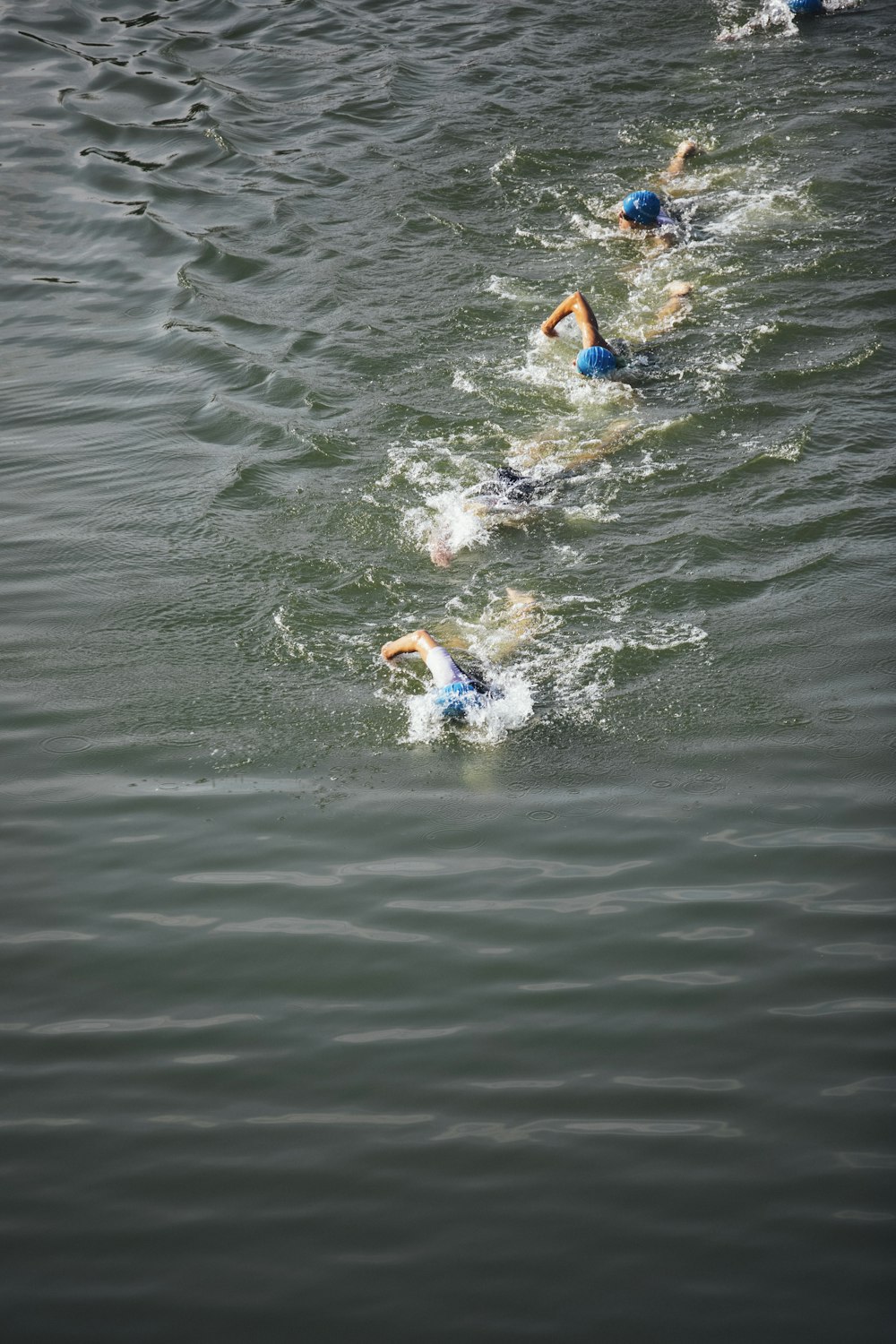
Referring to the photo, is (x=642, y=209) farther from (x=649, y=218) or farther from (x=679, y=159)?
(x=679, y=159)

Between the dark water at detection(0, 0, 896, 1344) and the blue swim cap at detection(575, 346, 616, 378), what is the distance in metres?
0.24

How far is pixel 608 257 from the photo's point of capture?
12031 mm

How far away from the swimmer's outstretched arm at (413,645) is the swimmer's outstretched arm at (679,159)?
9.45m

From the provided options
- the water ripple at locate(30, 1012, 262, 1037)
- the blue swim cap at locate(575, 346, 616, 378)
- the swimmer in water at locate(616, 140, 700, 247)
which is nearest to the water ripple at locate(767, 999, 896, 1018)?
the water ripple at locate(30, 1012, 262, 1037)

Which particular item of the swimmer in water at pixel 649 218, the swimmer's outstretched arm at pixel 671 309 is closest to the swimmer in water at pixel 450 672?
the swimmer's outstretched arm at pixel 671 309

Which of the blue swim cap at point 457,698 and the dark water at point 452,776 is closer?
the dark water at point 452,776

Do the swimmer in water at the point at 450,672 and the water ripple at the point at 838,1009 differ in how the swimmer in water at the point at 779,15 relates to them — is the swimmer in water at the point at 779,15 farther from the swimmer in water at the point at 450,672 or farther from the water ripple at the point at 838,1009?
the water ripple at the point at 838,1009

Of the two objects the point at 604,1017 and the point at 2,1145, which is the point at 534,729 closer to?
the point at 604,1017

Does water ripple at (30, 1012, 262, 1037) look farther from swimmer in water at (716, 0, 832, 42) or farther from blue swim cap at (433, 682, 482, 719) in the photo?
swimmer in water at (716, 0, 832, 42)

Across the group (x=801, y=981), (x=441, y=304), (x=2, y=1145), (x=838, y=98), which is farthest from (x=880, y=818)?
(x=838, y=98)

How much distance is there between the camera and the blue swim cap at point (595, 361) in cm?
943

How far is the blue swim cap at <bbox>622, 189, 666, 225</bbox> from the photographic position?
38.6 feet

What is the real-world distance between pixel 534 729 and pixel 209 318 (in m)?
7.39

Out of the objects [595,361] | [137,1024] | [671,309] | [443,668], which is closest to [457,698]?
[443,668]
